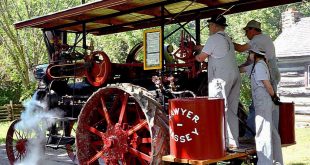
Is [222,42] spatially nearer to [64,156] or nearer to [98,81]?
[98,81]

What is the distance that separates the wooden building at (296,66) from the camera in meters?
17.0

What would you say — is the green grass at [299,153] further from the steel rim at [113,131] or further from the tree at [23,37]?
the tree at [23,37]

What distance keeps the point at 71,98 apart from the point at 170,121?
2776 mm

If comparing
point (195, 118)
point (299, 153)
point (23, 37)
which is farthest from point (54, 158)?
point (23, 37)

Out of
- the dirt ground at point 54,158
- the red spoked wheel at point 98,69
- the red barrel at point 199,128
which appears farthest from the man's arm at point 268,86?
the dirt ground at point 54,158

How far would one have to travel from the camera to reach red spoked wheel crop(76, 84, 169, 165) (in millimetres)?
4828

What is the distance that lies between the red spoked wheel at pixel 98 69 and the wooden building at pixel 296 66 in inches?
480

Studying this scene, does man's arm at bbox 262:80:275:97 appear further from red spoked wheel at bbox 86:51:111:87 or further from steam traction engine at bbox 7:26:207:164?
red spoked wheel at bbox 86:51:111:87

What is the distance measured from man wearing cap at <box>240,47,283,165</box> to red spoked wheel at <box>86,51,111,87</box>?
78.8 inches

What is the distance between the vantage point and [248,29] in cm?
591

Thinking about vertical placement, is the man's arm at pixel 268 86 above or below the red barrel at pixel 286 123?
above

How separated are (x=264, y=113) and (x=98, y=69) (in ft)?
8.14

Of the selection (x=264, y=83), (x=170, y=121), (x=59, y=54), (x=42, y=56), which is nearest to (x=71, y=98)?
(x=59, y=54)

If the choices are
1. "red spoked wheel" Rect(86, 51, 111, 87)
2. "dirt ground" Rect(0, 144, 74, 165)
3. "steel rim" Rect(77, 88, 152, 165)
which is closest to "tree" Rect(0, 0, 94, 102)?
"dirt ground" Rect(0, 144, 74, 165)
